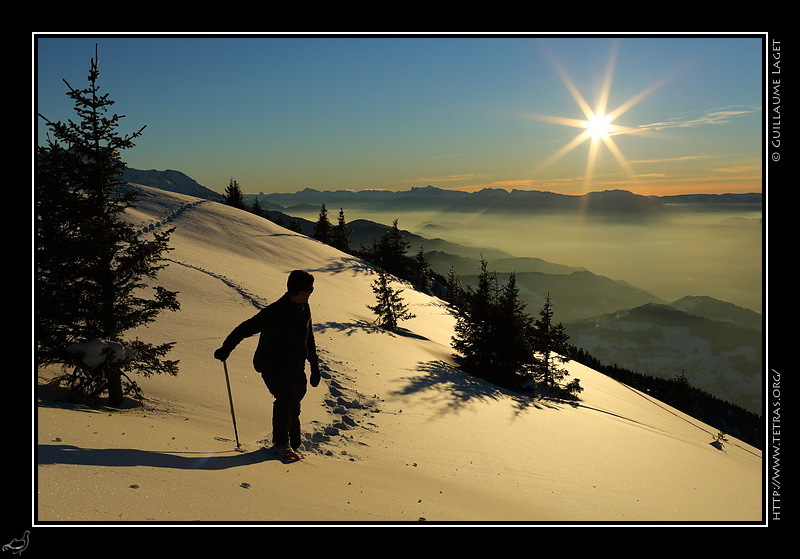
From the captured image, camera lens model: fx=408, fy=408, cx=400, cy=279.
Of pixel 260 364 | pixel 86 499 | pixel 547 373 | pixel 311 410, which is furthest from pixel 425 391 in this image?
pixel 547 373

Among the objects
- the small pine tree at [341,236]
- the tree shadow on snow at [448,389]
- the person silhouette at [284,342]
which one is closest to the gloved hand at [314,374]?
the person silhouette at [284,342]

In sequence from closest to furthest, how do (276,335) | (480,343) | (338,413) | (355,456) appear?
(276,335)
(355,456)
(338,413)
(480,343)

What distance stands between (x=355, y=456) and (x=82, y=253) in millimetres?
5577

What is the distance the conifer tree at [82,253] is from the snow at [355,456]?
2.46ft

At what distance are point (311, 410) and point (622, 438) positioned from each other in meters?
9.03

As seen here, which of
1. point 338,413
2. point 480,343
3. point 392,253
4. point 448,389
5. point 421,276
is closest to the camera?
point 338,413

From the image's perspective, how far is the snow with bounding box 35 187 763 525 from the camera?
4.10 metres

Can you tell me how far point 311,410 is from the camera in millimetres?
8320

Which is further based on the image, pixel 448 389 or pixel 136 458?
pixel 448 389

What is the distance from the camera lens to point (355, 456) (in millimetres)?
6543

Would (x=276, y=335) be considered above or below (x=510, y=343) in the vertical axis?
above

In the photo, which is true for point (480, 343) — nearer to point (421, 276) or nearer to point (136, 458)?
point (136, 458)

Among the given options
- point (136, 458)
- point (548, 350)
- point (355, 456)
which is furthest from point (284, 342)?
point (548, 350)

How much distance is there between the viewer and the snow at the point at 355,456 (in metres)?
4.10
